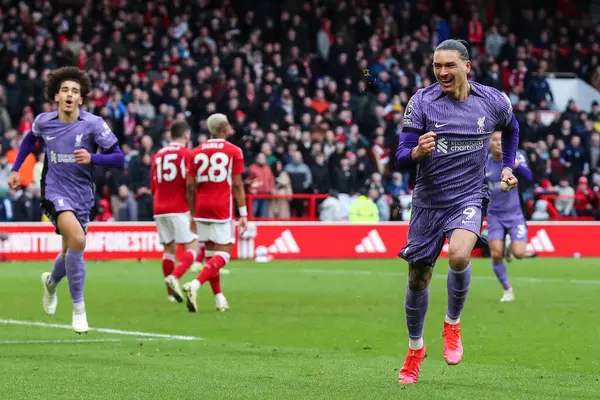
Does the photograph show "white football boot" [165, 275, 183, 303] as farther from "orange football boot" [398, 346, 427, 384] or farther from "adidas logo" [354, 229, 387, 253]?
"adidas logo" [354, 229, 387, 253]

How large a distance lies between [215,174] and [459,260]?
7.79 metres

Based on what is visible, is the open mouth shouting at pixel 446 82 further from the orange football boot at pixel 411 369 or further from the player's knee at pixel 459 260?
the orange football boot at pixel 411 369

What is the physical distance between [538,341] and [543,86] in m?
24.7

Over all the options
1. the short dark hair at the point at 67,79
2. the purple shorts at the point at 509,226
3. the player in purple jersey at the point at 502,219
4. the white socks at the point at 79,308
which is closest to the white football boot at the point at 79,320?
the white socks at the point at 79,308

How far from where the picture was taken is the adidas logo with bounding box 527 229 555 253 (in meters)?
29.4

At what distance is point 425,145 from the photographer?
8273mm

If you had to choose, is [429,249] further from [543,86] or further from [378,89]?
[543,86]

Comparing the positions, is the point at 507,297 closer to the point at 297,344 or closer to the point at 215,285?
the point at 215,285

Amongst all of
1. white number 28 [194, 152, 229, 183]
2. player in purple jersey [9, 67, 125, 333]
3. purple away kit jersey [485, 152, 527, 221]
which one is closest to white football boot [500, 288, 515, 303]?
purple away kit jersey [485, 152, 527, 221]

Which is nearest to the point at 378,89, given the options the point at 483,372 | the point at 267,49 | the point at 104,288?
the point at 267,49

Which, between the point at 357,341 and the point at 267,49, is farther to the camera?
the point at 267,49

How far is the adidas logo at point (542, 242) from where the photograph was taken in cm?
2938

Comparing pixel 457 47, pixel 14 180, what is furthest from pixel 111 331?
pixel 457 47

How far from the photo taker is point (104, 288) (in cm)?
1942
